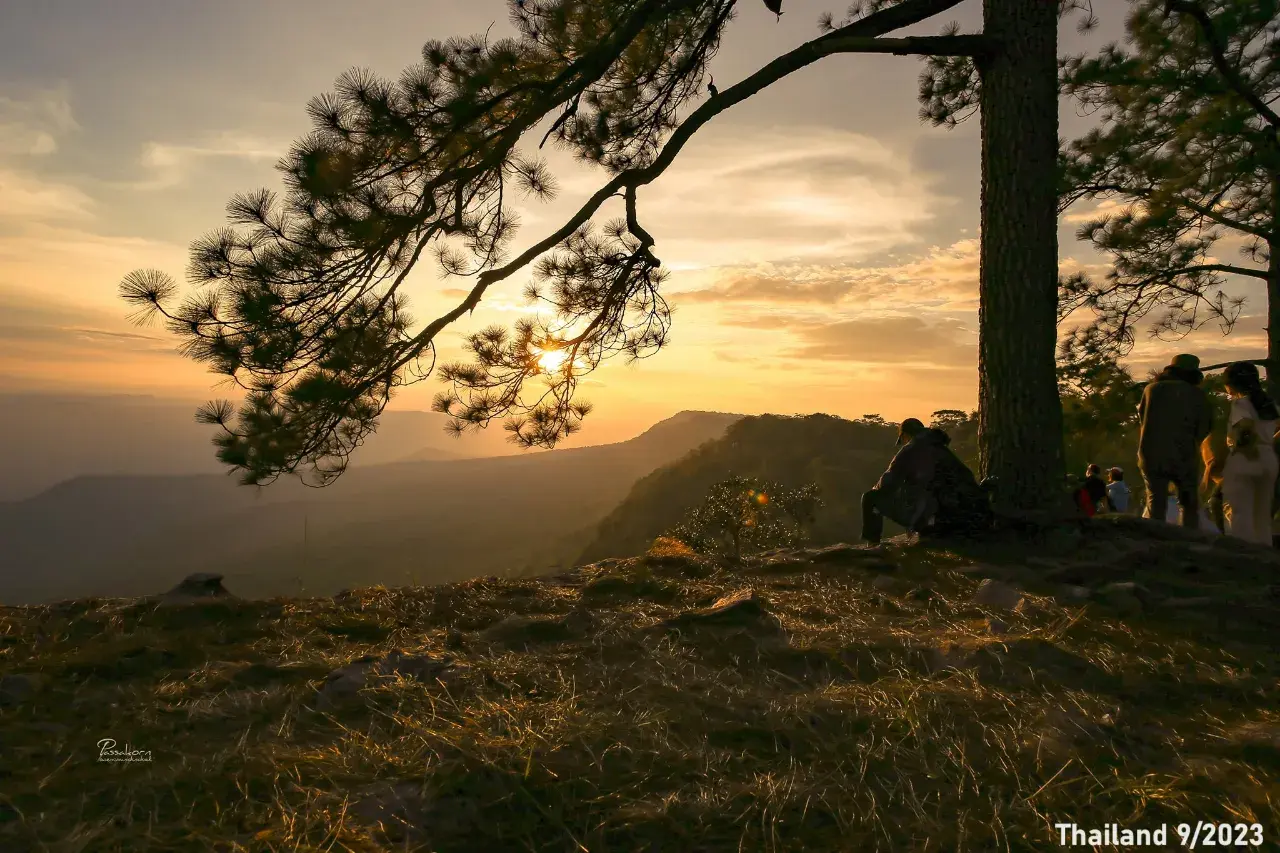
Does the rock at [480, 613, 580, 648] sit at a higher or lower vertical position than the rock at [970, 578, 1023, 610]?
lower

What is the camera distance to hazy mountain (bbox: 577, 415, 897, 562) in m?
52.0

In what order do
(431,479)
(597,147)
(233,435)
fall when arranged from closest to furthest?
(233,435) → (597,147) → (431,479)

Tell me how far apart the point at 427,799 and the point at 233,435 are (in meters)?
3.92

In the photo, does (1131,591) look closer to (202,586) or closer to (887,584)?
(887,584)

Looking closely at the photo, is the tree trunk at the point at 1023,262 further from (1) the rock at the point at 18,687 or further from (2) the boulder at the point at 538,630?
(1) the rock at the point at 18,687

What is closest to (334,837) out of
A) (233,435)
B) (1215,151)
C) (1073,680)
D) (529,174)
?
(1073,680)

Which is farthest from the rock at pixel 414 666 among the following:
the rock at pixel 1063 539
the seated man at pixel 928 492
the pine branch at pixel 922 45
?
the pine branch at pixel 922 45

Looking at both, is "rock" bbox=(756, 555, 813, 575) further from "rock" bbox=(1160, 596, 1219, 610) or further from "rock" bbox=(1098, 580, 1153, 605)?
"rock" bbox=(1160, 596, 1219, 610)

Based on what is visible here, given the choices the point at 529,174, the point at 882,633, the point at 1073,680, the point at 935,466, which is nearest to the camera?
the point at 1073,680

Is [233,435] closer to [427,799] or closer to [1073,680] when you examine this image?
[427,799]

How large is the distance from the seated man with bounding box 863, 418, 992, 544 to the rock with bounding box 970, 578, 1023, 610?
1304 millimetres

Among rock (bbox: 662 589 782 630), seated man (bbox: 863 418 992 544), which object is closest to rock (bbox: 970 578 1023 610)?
seated man (bbox: 863 418 992 544)

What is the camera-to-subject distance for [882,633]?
3580 mm

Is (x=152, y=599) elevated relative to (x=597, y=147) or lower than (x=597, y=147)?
lower
